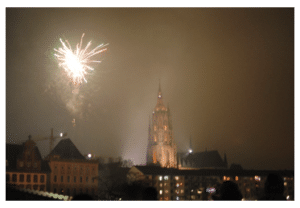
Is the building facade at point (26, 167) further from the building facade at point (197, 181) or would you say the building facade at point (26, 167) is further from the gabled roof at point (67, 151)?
the building facade at point (197, 181)

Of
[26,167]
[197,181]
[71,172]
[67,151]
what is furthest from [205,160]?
[26,167]

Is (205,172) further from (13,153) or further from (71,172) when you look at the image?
(13,153)

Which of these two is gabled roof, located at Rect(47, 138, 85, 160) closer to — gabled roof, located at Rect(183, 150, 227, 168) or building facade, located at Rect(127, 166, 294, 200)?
building facade, located at Rect(127, 166, 294, 200)

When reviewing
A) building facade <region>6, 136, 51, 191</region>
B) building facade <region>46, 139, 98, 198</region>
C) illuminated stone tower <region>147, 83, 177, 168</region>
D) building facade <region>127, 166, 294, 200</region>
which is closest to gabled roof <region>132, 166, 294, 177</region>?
building facade <region>127, 166, 294, 200</region>

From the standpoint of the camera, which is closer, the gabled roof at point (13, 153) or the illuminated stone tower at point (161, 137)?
the gabled roof at point (13, 153)

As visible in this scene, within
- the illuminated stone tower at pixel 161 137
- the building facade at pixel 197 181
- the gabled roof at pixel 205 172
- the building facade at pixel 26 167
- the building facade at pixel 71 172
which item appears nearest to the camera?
the building facade at pixel 26 167

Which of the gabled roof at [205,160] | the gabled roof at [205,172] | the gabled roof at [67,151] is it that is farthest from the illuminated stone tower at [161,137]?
the gabled roof at [67,151]
